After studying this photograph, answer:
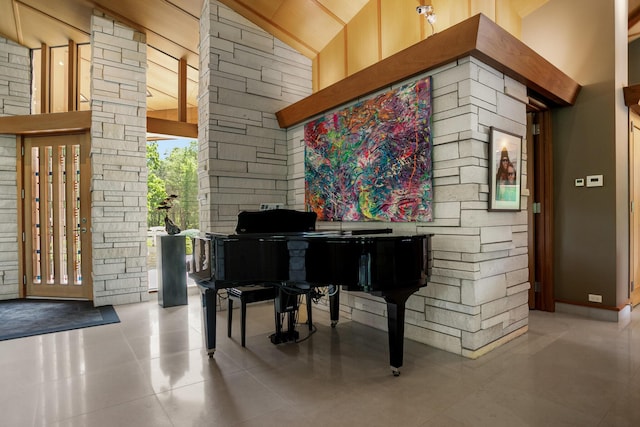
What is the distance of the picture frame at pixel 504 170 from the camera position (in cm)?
272

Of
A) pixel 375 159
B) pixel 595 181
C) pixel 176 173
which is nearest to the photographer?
pixel 375 159

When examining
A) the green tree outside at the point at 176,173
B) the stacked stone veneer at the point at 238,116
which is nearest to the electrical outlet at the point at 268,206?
the stacked stone veneer at the point at 238,116

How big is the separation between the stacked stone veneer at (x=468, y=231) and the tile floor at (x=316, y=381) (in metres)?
0.21

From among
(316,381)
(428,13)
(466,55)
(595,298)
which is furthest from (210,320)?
(595,298)

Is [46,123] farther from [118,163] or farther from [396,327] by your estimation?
[396,327]

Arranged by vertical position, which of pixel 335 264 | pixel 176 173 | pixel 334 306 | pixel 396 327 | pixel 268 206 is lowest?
pixel 334 306

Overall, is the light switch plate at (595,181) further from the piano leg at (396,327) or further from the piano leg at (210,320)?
the piano leg at (210,320)

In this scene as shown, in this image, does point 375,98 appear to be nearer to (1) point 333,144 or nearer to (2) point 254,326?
(1) point 333,144

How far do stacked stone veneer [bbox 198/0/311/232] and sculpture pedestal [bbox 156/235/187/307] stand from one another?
454 millimetres

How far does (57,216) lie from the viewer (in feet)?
15.4

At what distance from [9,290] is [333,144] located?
4.79m

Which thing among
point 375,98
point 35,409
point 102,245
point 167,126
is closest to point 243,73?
point 167,126

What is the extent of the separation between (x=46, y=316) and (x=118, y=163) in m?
1.93

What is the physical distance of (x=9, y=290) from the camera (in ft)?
15.5
